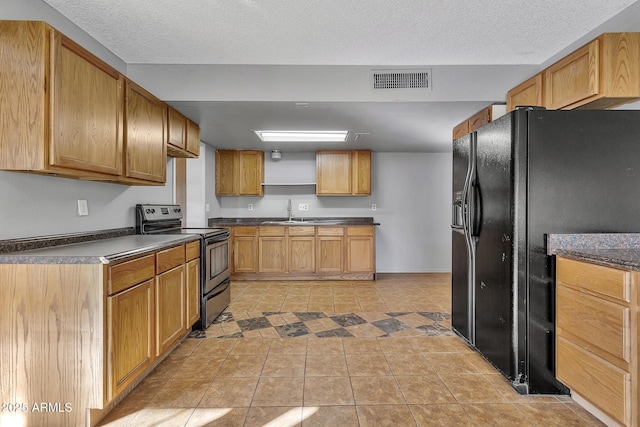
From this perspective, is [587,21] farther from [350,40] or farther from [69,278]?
[69,278]

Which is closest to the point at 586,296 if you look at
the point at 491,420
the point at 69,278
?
the point at 491,420

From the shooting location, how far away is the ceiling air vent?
113 inches

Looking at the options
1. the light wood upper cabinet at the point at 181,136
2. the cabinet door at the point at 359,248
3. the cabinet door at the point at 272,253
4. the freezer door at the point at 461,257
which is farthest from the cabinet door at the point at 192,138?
the freezer door at the point at 461,257

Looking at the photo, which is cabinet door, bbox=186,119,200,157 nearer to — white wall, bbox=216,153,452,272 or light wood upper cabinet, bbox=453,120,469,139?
white wall, bbox=216,153,452,272

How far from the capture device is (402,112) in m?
3.21

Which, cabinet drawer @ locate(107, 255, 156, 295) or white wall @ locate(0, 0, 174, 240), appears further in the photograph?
white wall @ locate(0, 0, 174, 240)

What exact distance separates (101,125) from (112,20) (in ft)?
2.60

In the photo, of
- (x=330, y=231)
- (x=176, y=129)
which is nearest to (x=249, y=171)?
(x=330, y=231)

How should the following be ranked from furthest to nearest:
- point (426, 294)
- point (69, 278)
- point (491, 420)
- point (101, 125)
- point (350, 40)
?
point (426, 294)
point (350, 40)
point (101, 125)
point (491, 420)
point (69, 278)

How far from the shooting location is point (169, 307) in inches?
90.2

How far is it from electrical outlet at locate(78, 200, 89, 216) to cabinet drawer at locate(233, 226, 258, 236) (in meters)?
2.66

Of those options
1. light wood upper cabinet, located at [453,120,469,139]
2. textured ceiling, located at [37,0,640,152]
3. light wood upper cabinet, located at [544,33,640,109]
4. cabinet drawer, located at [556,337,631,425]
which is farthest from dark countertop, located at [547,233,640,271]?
light wood upper cabinet, located at [453,120,469,139]

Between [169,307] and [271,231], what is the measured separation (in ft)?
8.95

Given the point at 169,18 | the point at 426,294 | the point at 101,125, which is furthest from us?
the point at 426,294
